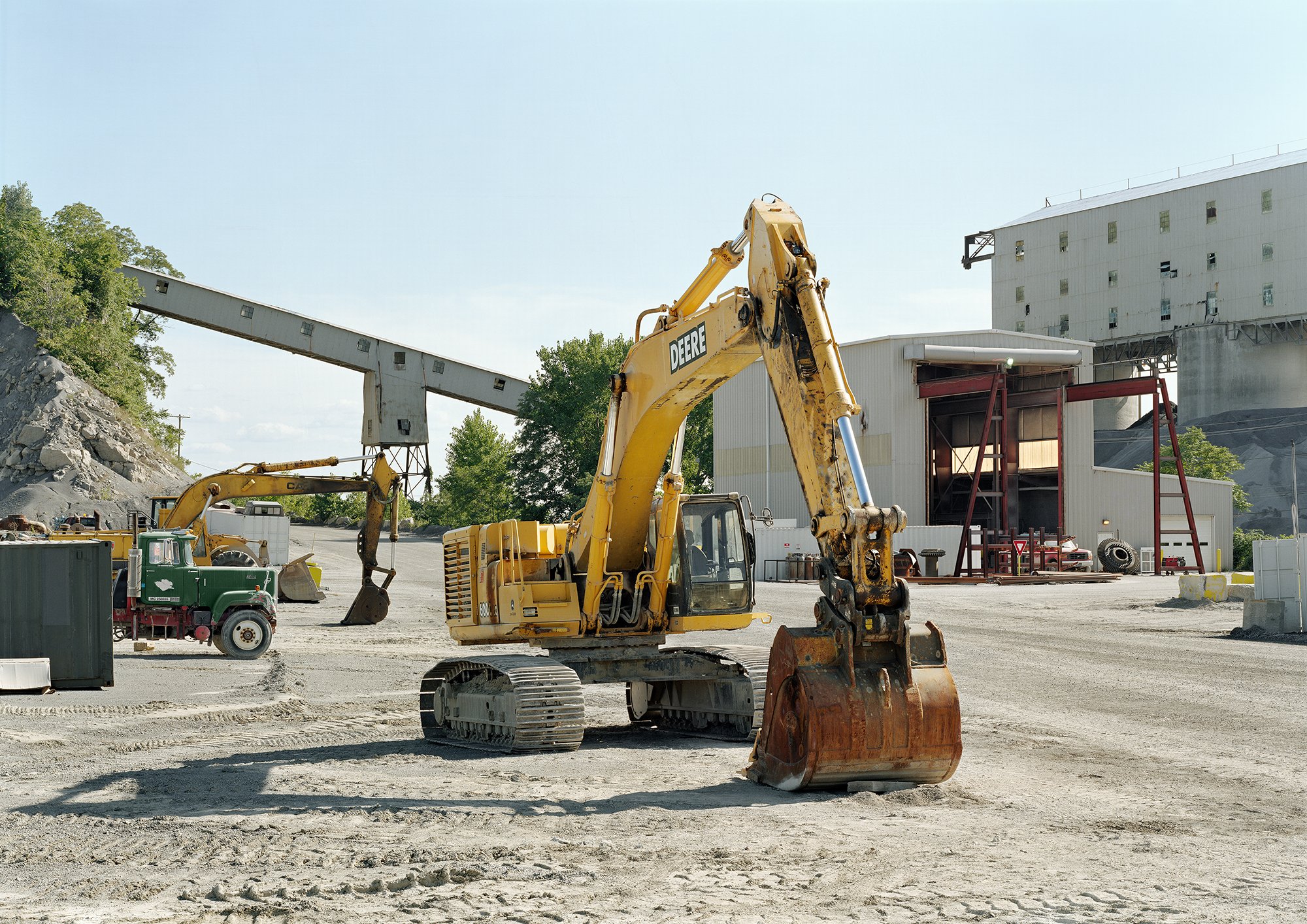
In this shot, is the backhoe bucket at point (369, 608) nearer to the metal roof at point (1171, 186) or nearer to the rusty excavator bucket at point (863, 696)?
the rusty excavator bucket at point (863, 696)

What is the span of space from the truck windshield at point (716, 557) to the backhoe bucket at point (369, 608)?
1880cm

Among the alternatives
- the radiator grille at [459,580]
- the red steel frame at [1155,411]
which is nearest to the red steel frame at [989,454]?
the red steel frame at [1155,411]

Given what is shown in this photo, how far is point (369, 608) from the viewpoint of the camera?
31094 millimetres

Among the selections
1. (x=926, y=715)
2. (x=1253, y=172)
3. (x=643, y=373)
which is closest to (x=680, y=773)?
(x=926, y=715)

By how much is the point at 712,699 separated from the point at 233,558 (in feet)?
64.5

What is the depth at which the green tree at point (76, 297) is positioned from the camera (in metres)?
55.5

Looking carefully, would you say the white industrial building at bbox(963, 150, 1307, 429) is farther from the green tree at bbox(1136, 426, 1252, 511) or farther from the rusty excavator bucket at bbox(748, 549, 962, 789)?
the rusty excavator bucket at bbox(748, 549, 962, 789)

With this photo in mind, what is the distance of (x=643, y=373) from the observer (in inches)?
494

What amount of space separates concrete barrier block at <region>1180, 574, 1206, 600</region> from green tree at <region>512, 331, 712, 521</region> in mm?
44875

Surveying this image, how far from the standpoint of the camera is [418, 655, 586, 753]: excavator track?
12320 millimetres

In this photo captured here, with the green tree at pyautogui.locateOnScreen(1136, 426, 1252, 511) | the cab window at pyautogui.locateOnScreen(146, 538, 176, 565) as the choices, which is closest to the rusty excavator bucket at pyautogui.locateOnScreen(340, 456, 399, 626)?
the cab window at pyautogui.locateOnScreen(146, 538, 176, 565)

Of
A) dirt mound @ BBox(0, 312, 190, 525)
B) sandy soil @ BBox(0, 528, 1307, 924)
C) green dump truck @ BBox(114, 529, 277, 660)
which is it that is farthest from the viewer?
dirt mound @ BBox(0, 312, 190, 525)

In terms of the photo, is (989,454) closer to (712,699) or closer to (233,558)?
(233,558)

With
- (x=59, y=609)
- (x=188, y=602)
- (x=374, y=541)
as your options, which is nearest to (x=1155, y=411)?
(x=374, y=541)
